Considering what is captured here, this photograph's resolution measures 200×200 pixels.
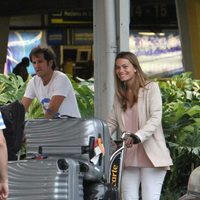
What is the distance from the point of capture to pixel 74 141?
19.0 ft

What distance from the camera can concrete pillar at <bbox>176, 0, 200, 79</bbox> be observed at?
17.1m

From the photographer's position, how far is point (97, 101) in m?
7.93

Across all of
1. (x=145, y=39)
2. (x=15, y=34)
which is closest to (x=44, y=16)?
(x=15, y=34)

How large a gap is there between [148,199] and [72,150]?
3.45 ft

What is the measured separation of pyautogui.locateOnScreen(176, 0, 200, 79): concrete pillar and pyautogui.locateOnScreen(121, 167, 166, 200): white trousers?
10.6 meters

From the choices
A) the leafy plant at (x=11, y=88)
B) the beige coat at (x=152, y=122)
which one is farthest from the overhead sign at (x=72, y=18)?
the beige coat at (x=152, y=122)

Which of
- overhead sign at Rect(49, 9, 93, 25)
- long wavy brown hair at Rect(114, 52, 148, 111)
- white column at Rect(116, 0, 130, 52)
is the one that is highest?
overhead sign at Rect(49, 9, 93, 25)

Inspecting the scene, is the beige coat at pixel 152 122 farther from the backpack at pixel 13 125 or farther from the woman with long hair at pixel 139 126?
the backpack at pixel 13 125

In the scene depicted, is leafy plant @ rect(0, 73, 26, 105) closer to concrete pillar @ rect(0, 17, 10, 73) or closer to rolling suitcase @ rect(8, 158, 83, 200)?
rolling suitcase @ rect(8, 158, 83, 200)

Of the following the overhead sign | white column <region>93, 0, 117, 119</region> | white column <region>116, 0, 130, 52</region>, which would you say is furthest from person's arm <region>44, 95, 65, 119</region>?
the overhead sign

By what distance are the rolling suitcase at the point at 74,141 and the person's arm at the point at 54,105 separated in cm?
109

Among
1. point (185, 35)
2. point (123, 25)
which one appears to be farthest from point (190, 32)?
point (123, 25)

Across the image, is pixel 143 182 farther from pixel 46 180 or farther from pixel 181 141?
pixel 181 141

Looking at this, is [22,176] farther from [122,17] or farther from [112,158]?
[122,17]
